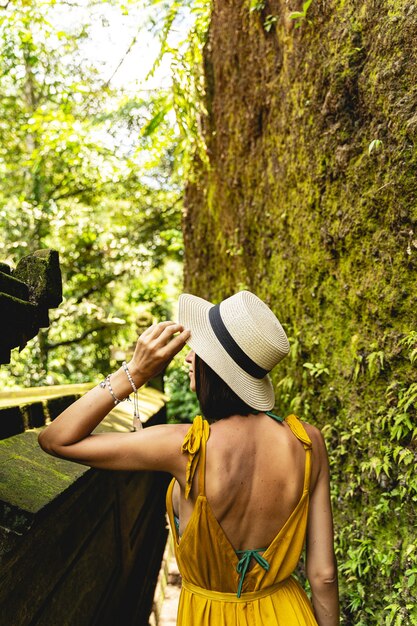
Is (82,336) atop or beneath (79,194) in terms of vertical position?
beneath

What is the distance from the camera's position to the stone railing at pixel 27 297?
61.9 inches

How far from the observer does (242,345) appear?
180 cm

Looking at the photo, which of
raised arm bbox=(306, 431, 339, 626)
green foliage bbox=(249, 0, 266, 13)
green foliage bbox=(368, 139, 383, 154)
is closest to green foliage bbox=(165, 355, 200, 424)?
green foliage bbox=(249, 0, 266, 13)

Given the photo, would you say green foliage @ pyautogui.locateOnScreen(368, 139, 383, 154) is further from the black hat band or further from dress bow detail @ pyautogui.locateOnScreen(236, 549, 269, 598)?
dress bow detail @ pyautogui.locateOnScreen(236, 549, 269, 598)

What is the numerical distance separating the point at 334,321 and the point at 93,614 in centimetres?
262

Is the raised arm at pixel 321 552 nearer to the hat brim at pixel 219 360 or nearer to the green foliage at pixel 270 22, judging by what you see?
the hat brim at pixel 219 360

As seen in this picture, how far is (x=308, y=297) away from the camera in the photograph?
4.09 meters

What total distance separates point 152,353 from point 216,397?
318 mm

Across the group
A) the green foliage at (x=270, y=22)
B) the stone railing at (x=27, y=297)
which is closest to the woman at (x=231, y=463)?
the stone railing at (x=27, y=297)

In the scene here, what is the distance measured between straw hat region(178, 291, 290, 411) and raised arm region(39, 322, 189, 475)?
0.46 feet

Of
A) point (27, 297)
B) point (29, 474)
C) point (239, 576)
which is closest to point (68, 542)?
point (29, 474)

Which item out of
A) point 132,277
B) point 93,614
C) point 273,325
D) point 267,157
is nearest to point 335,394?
point 273,325

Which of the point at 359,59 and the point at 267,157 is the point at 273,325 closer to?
the point at 359,59

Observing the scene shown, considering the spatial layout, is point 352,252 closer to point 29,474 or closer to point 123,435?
point 123,435
